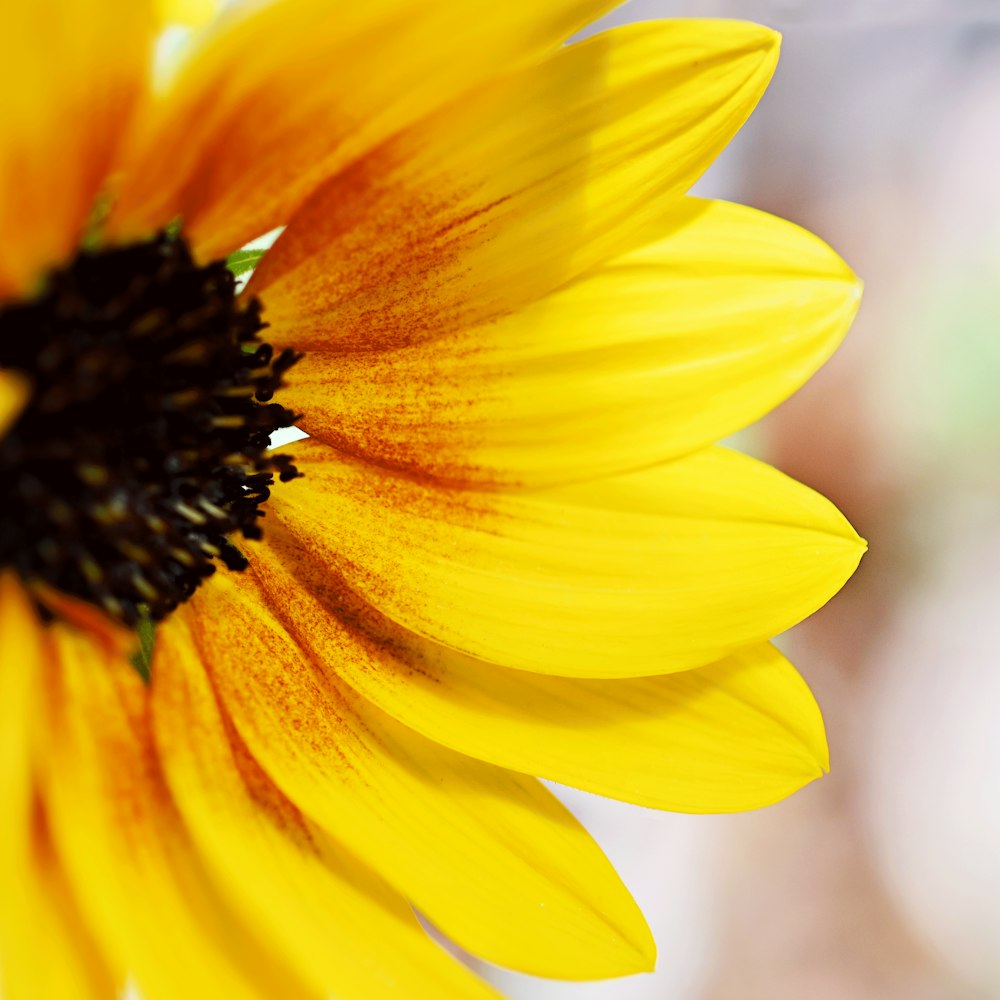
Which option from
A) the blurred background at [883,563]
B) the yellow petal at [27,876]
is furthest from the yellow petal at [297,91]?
the blurred background at [883,563]

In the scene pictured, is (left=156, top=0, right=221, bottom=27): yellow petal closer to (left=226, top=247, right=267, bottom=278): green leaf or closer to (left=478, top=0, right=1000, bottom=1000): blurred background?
(left=226, top=247, right=267, bottom=278): green leaf

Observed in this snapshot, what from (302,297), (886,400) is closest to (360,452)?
(302,297)

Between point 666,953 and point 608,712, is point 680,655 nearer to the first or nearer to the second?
point 608,712

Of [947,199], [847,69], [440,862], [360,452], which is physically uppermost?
[847,69]

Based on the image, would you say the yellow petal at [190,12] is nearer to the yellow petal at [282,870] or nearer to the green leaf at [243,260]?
the green leaf at [243,260]

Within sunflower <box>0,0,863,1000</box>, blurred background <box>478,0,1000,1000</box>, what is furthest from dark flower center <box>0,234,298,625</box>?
blurred background <box>478,0,1000,1000</box>

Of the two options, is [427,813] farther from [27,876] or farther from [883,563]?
[883,563]
